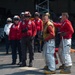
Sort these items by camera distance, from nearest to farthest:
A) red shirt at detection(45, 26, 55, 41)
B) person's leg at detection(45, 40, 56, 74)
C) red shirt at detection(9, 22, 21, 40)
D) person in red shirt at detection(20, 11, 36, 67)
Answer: red shirt at detection(45, 26, 55, 41)
person's leg at detection(45, 40, 56, 74)
person in red shirt at detection(20, 11, 36, 67)
red shirt at detection(9, 22, 21, 40)

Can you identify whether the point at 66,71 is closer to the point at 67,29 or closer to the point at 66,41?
the point at 66,41

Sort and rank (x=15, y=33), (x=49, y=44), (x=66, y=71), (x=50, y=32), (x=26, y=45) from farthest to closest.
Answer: (x=15, y=33) < (x=26, y=45) < (x=66, y=71) < (x=49, y=44) < (x=50, y=32)

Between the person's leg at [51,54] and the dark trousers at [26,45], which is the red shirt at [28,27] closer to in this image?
the dark trousers at [26,45]

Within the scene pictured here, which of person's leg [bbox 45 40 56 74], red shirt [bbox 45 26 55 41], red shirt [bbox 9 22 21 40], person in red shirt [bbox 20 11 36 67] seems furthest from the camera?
red shirt [bbox 9 22 21 40]

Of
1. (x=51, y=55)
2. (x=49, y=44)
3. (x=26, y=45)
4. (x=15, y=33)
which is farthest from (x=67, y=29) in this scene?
(x=15, y=33)

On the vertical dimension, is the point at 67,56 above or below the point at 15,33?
below

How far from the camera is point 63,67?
11.9m

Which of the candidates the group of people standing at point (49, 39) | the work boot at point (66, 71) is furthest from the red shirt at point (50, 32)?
the work boot at point (66, 71)

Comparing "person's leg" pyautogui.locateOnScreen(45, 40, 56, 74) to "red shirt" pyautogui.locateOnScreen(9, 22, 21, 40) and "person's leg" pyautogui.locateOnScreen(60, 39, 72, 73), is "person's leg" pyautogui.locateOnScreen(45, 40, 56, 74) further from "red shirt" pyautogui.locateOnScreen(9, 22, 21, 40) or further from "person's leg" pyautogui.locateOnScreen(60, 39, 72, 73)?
"red shirt" pyautogui.locateOnScreen(9, 22, 21, 40)

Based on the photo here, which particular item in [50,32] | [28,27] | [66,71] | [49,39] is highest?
[28,27]

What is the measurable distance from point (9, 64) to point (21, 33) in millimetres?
1608

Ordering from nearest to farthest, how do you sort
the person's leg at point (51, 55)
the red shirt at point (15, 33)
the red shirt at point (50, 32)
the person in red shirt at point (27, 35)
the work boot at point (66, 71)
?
1. the red shirt at point (50, 32)
2. the person's leg at point (51, 55)
3. the work boot at point (66, 71)
4. the person in red shirt at point (27, 35)
5. the red shirt at point (15, 33)

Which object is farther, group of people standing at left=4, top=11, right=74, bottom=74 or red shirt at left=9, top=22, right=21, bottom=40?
red shirt at left=9, top=22, right=21, bottom=40

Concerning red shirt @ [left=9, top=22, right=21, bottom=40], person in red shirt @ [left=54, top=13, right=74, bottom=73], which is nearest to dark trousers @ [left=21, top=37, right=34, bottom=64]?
red shirt @ [left=9, top=22, right=21, bottom=40]
